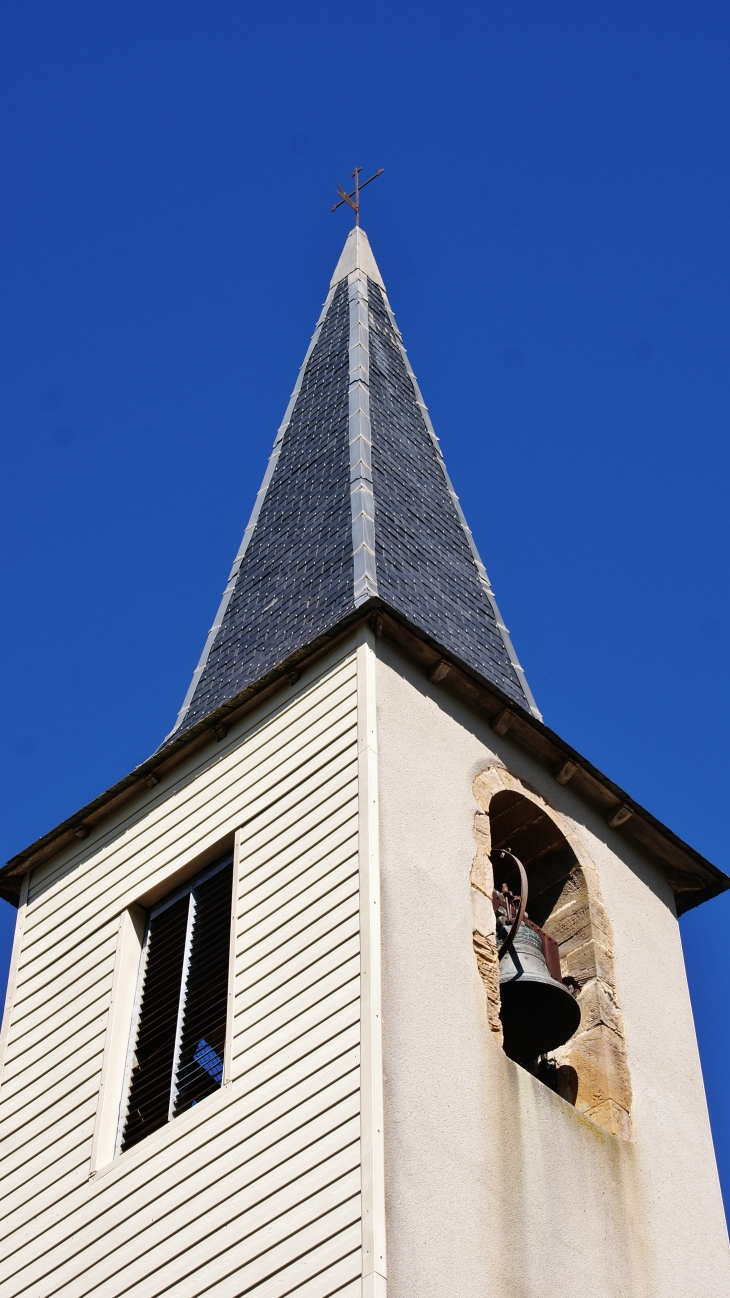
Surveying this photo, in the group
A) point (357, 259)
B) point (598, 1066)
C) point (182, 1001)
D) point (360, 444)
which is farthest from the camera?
point (357, 259)

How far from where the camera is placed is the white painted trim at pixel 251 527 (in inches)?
610

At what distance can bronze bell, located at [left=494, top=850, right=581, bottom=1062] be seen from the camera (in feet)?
39.0

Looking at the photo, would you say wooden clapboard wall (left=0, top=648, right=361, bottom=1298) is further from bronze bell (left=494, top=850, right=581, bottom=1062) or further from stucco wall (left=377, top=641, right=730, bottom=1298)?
bronze bell (left=494, top=850, right=581, bottom=1062)

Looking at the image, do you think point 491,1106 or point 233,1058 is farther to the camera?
point 233,1058

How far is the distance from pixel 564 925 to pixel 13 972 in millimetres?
3894

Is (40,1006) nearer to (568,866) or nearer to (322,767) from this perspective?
(322,767)

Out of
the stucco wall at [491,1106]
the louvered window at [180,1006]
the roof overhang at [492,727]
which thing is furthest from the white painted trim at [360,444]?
the louvered window at [180,1006]

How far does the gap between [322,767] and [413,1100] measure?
266cm

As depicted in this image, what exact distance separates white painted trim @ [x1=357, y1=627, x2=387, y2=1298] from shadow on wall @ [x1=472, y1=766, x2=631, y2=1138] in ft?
2.94

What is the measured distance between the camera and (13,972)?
44.7 feet

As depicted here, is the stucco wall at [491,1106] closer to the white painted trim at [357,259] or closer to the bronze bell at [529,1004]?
the bronze bell at [529,1004]

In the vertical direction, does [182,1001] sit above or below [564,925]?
below

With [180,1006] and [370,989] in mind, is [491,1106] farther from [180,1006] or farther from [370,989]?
[180,1006]

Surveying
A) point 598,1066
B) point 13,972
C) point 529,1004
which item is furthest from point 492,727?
point 13,972
